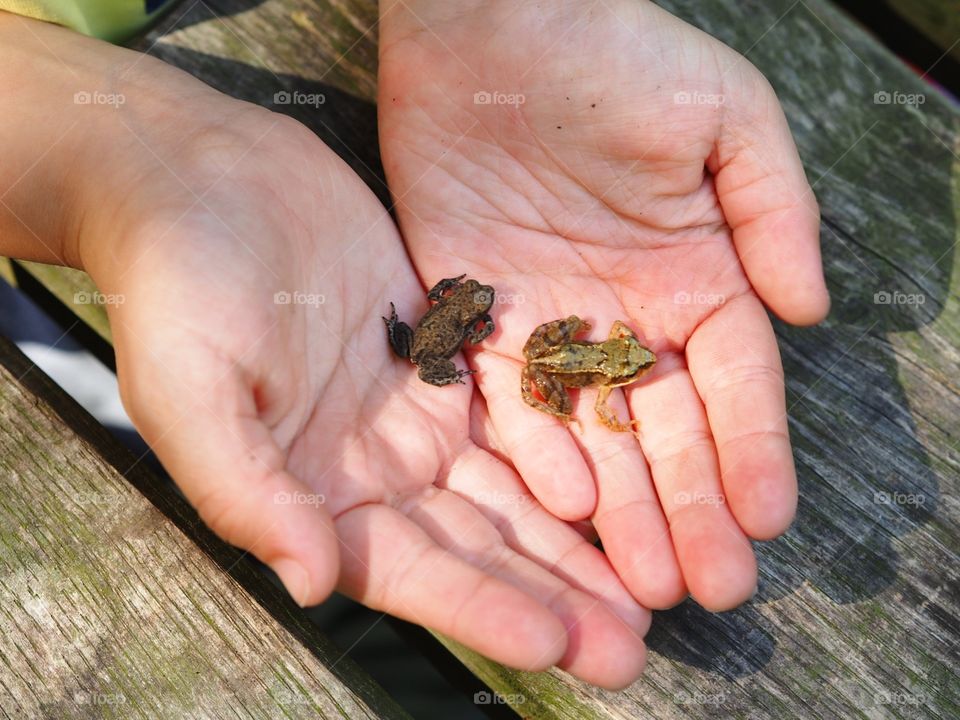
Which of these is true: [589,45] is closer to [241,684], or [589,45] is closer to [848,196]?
[848,196]

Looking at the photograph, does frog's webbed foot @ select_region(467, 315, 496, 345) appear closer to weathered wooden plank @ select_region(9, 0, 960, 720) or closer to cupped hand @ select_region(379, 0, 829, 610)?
cupped hand @ select_region(379, 0, 829, 610)

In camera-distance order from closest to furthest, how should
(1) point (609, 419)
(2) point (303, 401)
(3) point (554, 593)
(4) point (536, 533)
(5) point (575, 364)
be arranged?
(3) point (554, 593), (2) point (303, 401), (4) point (536, 533), (1) point (609, 419), (5) point (575, 364)

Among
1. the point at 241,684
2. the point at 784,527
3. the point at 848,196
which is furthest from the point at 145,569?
the point at 848,196

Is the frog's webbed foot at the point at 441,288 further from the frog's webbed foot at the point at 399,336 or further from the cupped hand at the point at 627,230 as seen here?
the frog's webbed foot at the point at 399,336

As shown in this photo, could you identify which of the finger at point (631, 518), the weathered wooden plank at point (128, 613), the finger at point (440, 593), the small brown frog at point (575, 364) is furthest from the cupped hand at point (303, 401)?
the weathered wooden plank at point (128, 613)

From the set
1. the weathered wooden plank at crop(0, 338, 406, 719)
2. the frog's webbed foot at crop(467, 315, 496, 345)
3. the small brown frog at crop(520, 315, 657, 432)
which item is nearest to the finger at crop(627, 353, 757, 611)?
the small brown frog at crop(520, 315, 657, 432)

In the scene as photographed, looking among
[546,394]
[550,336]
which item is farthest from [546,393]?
[550,336]

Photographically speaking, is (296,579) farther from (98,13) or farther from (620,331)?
(98,13)
